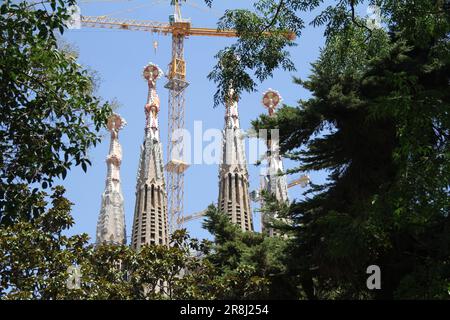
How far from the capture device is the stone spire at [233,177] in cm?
5244

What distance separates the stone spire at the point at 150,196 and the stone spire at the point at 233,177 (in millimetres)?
4253

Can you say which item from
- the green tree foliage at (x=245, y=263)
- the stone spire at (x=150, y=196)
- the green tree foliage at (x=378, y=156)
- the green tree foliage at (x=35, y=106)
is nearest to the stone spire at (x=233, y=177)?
the stone spire at (x=150, y=196)

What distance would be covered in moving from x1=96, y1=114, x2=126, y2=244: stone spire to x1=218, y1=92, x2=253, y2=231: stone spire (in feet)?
24.4

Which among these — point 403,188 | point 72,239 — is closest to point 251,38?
point 403,188

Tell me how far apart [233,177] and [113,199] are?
9268 millimetres

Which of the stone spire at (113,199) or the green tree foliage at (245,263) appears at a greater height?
the stone spire at (113,199)

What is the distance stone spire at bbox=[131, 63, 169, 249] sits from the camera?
53594mm

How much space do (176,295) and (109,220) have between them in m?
39.1

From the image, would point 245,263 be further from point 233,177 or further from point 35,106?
point 233,177

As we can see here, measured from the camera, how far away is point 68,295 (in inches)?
528

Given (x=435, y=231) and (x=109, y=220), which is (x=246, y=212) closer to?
(x=109, y=220)

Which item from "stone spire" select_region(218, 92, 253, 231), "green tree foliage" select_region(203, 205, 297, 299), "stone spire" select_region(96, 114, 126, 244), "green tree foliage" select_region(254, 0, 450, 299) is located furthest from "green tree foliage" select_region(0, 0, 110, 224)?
"stone spire" select_region(96, 114, 126, 244)

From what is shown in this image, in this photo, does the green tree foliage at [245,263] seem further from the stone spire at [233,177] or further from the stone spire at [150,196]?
the stone spire at [150,196]

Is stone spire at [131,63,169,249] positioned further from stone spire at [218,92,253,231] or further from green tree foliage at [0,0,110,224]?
green tree foliage at [0,0,110,224]
